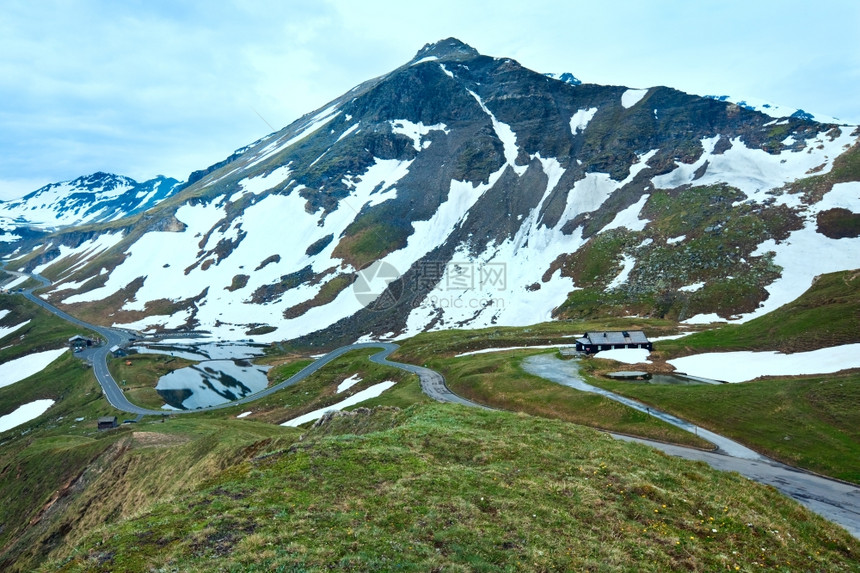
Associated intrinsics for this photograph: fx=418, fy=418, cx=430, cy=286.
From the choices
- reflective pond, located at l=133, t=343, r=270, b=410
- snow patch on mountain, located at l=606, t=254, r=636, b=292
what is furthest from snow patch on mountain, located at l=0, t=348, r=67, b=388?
snow patch on mountain, located at l=606, t=254, r=636, b=292

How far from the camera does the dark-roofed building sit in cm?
6769

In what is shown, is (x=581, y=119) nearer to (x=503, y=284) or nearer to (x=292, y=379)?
(x=503, y=284)

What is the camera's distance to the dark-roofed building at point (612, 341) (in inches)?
2665

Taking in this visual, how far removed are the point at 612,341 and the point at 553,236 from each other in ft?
269

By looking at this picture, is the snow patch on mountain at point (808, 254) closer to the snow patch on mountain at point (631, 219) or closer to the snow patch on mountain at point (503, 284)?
the snow patch on mountain at point (631, 219)

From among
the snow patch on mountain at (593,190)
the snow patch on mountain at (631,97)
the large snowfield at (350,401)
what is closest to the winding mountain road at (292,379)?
the large snowfield at (350,401)

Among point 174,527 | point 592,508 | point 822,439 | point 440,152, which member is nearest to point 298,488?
point 174,527

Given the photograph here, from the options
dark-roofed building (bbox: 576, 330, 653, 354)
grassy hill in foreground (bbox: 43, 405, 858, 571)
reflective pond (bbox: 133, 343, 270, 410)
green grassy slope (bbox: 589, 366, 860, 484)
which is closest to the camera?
grassy hill in foreground (bbox: 43, 405, 858, 571)

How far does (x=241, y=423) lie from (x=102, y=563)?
4485cm

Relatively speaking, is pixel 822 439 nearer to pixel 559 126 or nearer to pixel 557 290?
pixel 557 290

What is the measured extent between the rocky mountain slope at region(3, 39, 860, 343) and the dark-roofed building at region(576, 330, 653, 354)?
33.2m

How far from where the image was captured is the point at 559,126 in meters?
185

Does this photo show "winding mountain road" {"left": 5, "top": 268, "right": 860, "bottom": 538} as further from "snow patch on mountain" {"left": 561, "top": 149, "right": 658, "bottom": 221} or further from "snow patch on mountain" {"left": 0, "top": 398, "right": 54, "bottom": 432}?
"snow patch on mountain" {"left": 561, "top": 149, "right": 658, "bottom": 221}

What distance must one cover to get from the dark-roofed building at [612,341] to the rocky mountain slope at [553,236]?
3321cm
